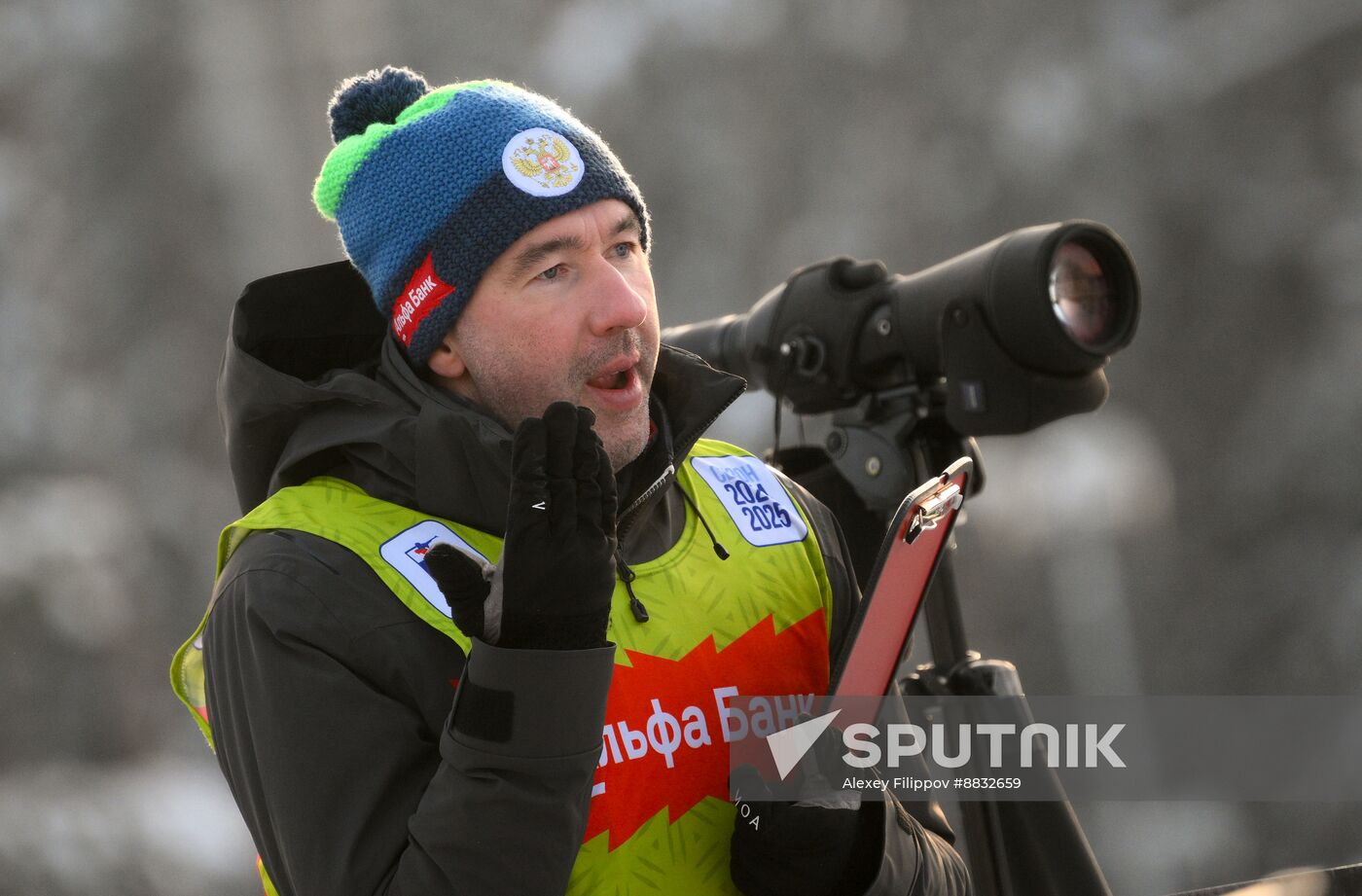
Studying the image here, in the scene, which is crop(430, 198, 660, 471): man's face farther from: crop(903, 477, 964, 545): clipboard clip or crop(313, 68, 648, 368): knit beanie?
crop(903, 477, 964, 545): clipboard clip

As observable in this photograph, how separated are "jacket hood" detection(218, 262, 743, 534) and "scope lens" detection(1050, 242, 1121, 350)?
39 centimetres

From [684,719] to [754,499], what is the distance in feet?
1.11

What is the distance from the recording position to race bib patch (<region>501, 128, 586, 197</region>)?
4.88 feet

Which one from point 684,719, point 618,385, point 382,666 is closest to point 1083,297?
point 618,385

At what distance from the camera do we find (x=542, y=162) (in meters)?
1.50

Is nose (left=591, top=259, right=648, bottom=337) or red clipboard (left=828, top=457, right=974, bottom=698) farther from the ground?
nose (left=591, top=259, right=648, bottom=337)

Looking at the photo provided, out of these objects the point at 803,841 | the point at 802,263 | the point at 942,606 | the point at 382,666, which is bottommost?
the point at 803,841

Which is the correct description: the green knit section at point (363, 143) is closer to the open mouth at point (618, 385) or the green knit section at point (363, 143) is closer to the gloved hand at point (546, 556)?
the open mouth at point (618, 385)

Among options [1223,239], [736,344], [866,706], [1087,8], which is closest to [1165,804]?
[1223,239]

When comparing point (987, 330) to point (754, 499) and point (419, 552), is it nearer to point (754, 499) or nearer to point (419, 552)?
point (754, 499)

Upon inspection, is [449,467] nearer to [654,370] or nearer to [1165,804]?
[654,370]

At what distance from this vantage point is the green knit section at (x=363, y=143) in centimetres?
154

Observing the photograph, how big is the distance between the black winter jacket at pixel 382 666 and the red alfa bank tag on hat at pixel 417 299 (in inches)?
1.8

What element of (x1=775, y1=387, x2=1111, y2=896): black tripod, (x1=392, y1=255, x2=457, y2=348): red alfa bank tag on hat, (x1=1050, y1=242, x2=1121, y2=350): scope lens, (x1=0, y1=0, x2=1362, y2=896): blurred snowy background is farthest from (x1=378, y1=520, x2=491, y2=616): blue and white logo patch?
(x1=0, y1=0, x2=1362, y2=896): blurred snowy background
